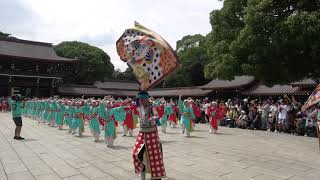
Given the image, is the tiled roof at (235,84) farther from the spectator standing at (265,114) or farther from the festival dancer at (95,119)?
the festival dancer at (95,119)

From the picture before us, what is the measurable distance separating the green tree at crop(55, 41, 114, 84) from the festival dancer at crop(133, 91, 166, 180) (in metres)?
45.8

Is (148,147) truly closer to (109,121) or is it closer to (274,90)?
(109,121)

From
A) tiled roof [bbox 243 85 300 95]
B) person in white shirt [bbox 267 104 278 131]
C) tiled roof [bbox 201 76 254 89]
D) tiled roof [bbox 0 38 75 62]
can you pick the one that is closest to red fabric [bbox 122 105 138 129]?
person in white shirt [bbox 267 104 278 131]

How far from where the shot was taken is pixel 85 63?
2026 inches

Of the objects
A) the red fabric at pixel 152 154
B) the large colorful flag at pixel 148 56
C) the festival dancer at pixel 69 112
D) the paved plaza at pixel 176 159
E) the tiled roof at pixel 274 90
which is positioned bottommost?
the paved plaza at pixel 176 159

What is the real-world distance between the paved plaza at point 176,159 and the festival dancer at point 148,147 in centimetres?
82

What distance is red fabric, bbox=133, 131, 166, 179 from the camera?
635 centimetres

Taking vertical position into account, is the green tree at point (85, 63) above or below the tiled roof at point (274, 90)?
above

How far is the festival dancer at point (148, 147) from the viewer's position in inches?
251

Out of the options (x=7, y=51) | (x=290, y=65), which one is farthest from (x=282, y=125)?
(x=7, y=51)

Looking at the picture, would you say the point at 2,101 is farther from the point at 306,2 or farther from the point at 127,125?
the point at 306,2

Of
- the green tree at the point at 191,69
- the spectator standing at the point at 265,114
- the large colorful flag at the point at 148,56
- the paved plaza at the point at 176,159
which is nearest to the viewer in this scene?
the large colorful flag at the point at 148,56

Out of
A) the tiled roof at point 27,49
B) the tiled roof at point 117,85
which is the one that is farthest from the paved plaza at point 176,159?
the tiled roof at point 117,85

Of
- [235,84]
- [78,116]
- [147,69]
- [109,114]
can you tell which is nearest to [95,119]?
[109,114]
